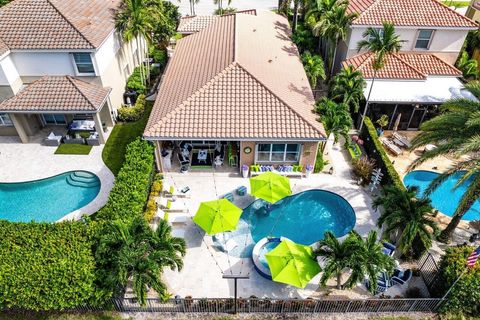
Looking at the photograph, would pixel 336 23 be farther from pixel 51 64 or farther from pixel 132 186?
pixel 51 64

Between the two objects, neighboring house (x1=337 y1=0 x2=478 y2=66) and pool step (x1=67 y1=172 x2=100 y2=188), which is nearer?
pool step (x1=67 y1=172 x2=100 y2=188)

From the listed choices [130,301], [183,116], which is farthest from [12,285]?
[183,116]

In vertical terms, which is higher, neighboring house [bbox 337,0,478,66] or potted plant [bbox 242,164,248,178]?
neighboring house [bbox 337,0,478,66]

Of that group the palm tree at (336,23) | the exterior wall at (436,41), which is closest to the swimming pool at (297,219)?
the palm tree at (336,23)

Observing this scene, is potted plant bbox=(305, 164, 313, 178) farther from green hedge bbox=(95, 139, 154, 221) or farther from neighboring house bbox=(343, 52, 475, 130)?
green hedge bbox=(95, 139, 154, 221)

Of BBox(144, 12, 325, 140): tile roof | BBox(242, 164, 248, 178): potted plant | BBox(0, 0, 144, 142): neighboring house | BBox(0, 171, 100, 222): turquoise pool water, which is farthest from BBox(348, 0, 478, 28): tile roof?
BBox(0, 171, 100, 222): turquoise pool water

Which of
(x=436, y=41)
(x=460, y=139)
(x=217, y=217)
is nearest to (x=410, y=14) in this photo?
(x=436, y=41)
